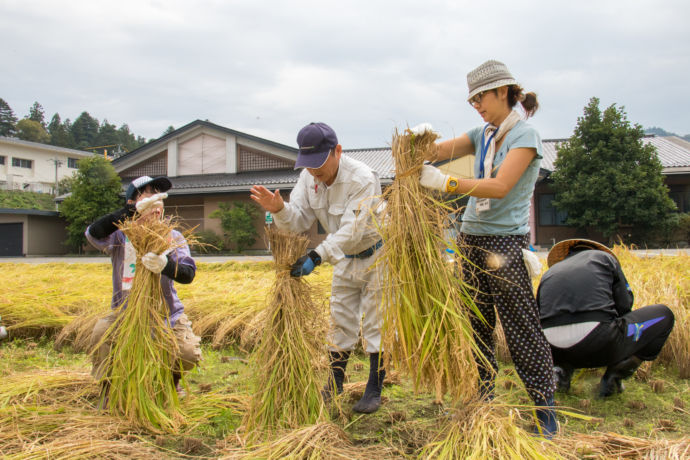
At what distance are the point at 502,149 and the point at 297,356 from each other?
1.35 meters

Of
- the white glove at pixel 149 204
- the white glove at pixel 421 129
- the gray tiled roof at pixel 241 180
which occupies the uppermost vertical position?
the gray tiled roof at pixel 241 180

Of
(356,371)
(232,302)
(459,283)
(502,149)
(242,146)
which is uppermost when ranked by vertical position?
(242,146)

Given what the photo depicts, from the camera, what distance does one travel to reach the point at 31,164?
37344 millimetres

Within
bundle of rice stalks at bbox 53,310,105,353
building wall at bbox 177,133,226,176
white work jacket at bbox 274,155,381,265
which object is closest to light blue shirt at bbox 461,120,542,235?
white work jacket at bbox 274,155,381,265

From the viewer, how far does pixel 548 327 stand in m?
2.54

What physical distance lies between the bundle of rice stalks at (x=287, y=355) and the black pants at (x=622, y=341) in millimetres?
1416

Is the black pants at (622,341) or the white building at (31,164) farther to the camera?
the white building at (31,164)

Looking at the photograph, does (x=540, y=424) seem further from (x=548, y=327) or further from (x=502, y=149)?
(x=502, y=149)

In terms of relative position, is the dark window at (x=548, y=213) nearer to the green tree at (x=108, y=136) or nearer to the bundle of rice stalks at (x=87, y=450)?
the bundle of rice stalks at (x=87, y=450)

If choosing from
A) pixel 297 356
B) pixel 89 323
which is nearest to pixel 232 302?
pixel 89 323

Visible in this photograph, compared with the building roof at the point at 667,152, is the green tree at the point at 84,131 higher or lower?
higher

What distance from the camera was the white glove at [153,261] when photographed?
2.15 meters

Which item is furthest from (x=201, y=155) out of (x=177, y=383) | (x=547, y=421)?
(x=547, y=421)

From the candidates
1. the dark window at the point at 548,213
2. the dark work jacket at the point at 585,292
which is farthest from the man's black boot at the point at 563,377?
the dark window at the point at 548,213
